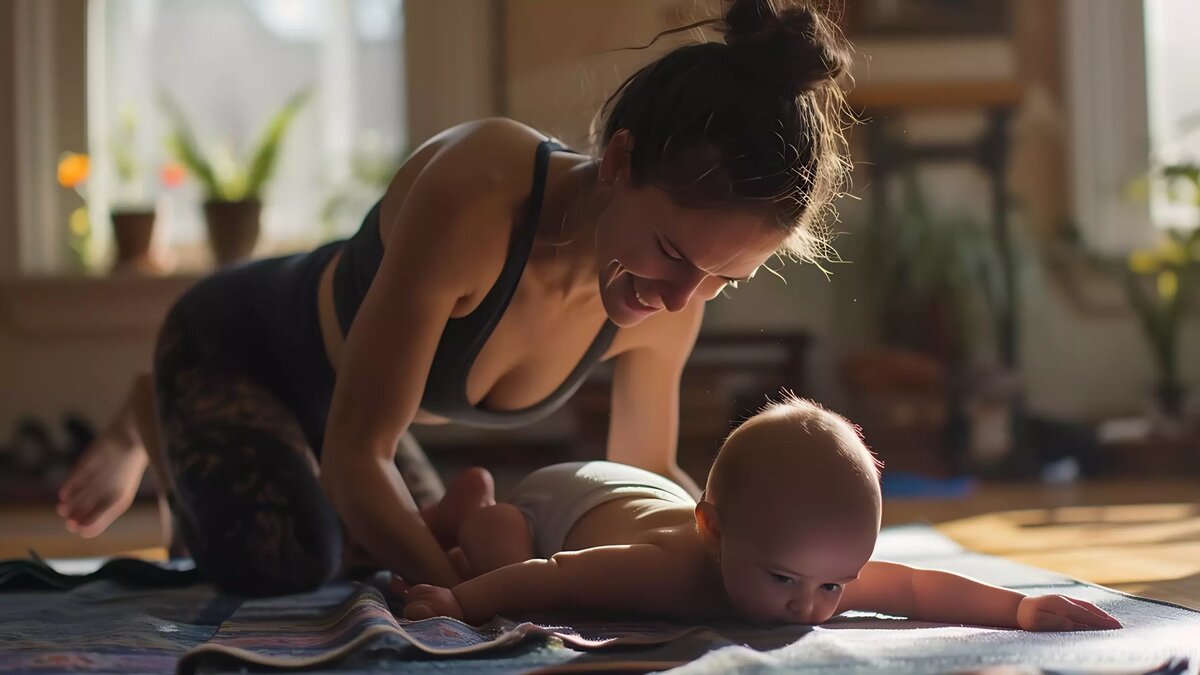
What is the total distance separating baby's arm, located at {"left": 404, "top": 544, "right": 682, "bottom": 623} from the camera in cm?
113

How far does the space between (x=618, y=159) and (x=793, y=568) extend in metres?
0.42

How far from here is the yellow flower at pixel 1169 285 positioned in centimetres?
358

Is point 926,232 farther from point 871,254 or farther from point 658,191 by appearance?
point 658,191

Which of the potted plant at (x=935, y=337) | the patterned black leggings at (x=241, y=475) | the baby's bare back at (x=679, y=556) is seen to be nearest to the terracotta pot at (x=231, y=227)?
the potted plant at (x=935, y=337)

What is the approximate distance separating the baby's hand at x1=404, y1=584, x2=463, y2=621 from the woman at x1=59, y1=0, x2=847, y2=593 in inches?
4.0

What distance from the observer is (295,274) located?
1647 mm

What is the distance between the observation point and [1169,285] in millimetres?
3617

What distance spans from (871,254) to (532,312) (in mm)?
2394

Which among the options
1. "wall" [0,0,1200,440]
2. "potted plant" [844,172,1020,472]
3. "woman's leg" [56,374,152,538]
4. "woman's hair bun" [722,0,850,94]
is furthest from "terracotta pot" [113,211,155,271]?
"woman's hair bun" [722,0,850,94]

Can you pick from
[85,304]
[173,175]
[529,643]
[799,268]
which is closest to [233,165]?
[173,175]

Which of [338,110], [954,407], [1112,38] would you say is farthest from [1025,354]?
[338,110]

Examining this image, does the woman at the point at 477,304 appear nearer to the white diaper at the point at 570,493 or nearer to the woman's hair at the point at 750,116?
the woman's hair at the point at 750,116

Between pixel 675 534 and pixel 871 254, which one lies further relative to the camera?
pixel 871 254

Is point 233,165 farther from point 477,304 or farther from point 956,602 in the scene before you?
point 956,602
